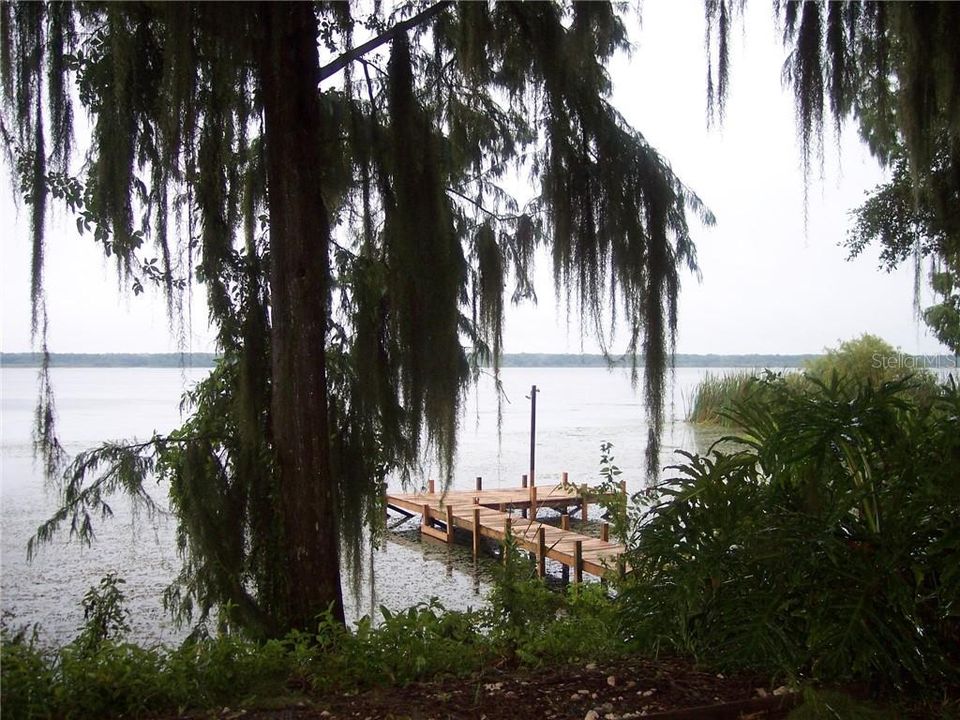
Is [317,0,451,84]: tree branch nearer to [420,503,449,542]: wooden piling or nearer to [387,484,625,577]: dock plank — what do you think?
[387,484,625,577]: dock plank

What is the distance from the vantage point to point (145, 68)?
246cm

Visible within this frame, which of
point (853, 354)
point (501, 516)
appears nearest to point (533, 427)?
point (501, 516)

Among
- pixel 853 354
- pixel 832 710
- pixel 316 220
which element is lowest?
pixel 832 710

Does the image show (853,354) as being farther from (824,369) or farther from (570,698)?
(570,698)

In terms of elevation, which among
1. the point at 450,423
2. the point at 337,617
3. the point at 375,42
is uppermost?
the point at 375,42

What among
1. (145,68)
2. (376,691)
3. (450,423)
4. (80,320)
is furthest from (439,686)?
(80,320)

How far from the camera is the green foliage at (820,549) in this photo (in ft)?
6.38

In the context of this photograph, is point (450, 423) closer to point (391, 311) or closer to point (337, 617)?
point (391, 311)

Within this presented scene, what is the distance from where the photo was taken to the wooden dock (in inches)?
292

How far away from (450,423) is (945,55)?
6.07 ft

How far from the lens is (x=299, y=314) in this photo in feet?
8.71

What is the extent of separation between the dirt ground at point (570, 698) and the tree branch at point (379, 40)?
75.2 inches

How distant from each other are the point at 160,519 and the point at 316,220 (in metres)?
2.04

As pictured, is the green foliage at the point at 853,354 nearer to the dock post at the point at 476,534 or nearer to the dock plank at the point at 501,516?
the dock plank at the point at 501,516
